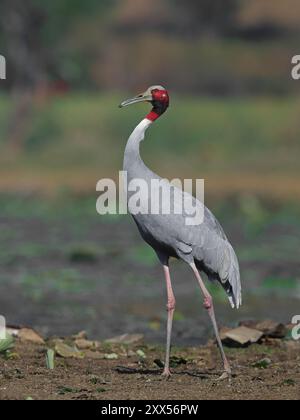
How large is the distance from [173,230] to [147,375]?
922 mm

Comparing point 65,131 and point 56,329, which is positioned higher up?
point 65,131

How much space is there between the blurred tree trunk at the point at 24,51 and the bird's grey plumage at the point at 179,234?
24.2 m

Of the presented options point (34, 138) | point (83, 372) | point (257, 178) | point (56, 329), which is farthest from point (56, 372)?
point (34, 138)

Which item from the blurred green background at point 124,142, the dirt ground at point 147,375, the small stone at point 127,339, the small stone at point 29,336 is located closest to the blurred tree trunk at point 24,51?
the blurred green background at point 124,142

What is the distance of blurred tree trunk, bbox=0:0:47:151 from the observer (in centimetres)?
3259

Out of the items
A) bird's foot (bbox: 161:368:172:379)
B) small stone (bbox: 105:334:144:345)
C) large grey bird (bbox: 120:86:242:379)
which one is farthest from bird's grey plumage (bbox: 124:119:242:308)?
small stone (bbox: 105:334:144:345)

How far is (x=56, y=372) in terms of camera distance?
317 inches

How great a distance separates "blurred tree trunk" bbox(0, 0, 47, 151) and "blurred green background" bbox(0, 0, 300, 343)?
0.04 metres

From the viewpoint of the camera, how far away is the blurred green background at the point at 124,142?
13.4 meters

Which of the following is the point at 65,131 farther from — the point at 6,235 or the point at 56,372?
the point at 56,372

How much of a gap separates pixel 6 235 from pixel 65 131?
43.5 ft

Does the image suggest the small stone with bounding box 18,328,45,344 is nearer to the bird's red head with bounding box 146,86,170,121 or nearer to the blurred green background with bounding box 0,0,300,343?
the blurred green background with bounding box 0,0,300,343
